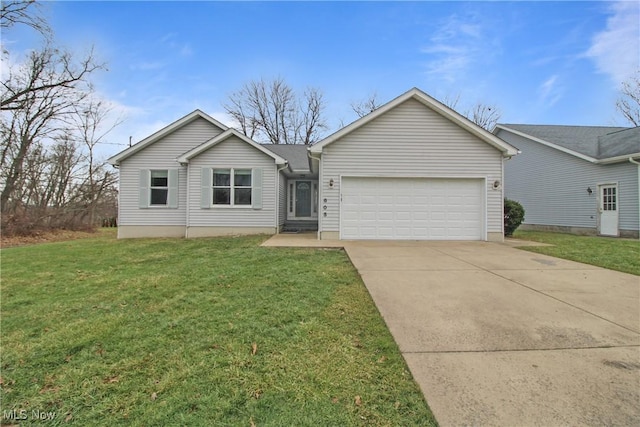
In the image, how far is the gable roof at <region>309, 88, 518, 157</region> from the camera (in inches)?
403

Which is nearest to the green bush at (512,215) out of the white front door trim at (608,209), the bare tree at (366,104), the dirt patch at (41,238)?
the white front door trim at (608,209)

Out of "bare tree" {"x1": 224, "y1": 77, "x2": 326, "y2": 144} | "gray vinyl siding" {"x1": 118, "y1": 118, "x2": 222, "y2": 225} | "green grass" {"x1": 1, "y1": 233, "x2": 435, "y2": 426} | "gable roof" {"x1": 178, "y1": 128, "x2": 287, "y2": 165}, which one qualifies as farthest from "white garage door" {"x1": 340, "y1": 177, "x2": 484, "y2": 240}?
"bare tree" {"x1": 224, "y1": 77, "x2": 326, "y2": 144}

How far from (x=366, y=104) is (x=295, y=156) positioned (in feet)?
51.7

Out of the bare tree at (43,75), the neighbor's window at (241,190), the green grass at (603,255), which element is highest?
the bare tree at (43,75)

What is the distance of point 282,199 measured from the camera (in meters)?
14.2

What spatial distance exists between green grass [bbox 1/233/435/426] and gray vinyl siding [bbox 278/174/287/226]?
26.3 feet

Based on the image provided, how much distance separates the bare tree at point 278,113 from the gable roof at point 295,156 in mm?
11641

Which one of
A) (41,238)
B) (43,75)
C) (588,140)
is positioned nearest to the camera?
(41,238)

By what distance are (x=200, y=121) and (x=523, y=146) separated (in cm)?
1746

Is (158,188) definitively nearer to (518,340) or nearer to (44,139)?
(44,139)

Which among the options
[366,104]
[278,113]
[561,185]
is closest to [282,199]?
[561,185]

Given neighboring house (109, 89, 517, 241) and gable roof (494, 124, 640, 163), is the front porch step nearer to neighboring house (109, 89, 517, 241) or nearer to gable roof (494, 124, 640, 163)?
neighboring house (109, 89, 517, 241)

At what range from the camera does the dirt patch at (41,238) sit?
44.3 feet

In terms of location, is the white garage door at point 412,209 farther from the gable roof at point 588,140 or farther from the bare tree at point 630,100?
the bare tree at point 630,100
